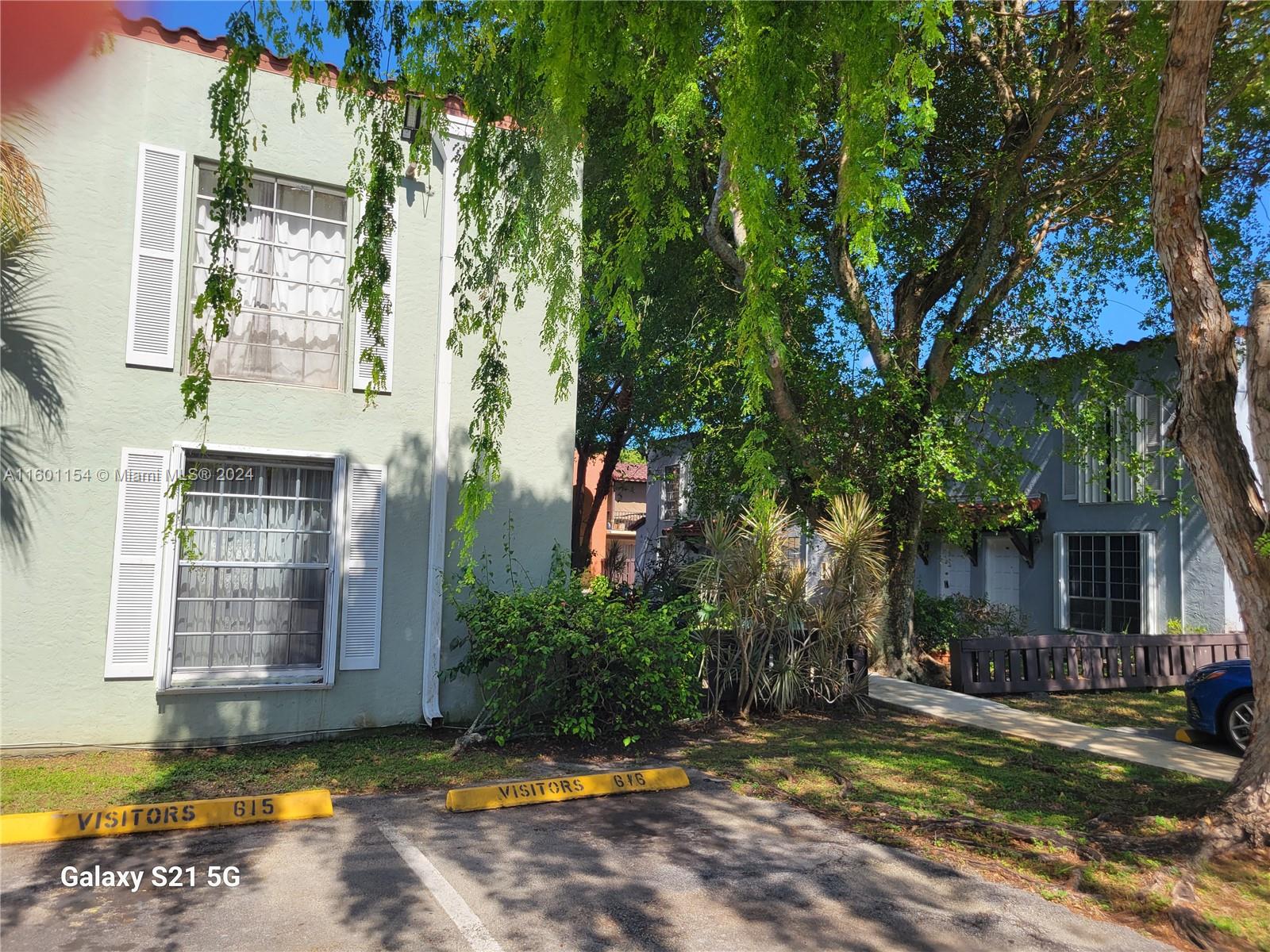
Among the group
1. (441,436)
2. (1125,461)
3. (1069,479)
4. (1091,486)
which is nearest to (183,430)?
(441,436)

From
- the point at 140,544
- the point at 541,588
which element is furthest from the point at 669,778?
the point at 140,544

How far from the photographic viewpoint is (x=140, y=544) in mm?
7832

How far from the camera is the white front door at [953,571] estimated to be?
20328 millimetres

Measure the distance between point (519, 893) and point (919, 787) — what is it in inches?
152

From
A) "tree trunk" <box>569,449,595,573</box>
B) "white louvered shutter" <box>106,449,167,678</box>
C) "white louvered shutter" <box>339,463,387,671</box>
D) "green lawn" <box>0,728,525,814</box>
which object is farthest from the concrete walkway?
"tree trunk" <box>569,449,595,573</box>

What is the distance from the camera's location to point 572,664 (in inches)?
333

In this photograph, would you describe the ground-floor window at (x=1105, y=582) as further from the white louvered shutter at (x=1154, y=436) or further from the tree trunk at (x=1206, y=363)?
the tree trunk at (x=1206, y=363)

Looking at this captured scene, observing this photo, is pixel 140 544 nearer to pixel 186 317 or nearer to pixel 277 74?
pixel 186 317

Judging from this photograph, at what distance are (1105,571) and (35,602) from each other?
679 inches

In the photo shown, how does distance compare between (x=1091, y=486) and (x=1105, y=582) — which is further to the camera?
(x=1091, y=486)

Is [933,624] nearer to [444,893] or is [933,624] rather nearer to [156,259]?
[444,893]

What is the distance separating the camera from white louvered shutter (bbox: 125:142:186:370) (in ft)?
26.0

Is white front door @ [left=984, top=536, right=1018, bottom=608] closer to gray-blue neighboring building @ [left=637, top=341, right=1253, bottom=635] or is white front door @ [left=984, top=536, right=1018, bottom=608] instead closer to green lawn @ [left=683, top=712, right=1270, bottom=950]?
gray-blue neighboring building @ [left=637, top=341, right=1253, bottom=635]

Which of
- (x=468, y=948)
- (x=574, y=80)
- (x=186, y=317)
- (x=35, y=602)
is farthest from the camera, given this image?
(x=186, y=317)
